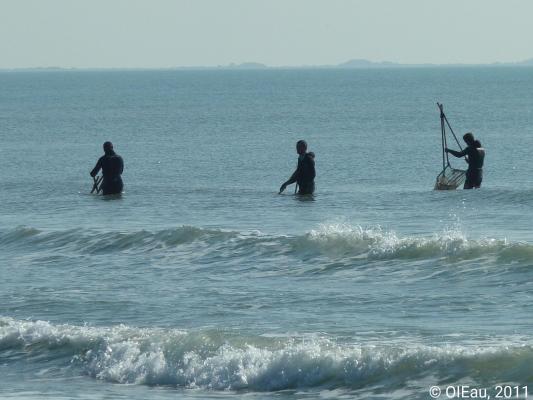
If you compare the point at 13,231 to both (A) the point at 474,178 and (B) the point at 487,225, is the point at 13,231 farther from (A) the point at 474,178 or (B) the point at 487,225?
(A) the point at 474,178

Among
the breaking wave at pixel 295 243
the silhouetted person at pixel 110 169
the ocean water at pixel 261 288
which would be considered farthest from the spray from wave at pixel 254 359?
the silhouetted person at pixel 110 169

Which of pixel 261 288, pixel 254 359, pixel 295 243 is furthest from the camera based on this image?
pixel 295 243

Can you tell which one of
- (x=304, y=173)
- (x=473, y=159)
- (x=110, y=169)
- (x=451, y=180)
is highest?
(x=473, y=159)

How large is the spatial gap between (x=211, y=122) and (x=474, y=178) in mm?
51127

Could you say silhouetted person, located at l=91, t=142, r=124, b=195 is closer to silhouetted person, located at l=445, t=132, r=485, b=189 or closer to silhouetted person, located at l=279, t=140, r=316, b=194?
silhouetted person, located at l=279, t=140, r=316, b=194

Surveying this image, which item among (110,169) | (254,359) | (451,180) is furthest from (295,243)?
(110,169)

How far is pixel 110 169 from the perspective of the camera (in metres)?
30.5

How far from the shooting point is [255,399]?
13.4 m

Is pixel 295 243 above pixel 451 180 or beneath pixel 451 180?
above

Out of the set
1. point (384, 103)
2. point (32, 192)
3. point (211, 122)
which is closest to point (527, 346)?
point (32, 192)

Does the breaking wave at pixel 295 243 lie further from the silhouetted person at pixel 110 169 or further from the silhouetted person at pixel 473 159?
the silhouetted person at pixel 473 159

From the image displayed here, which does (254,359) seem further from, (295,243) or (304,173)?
(304,173)

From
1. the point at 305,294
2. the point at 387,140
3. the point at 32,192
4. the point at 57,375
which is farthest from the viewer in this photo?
the point at 387,140

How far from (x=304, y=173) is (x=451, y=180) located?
365cm
